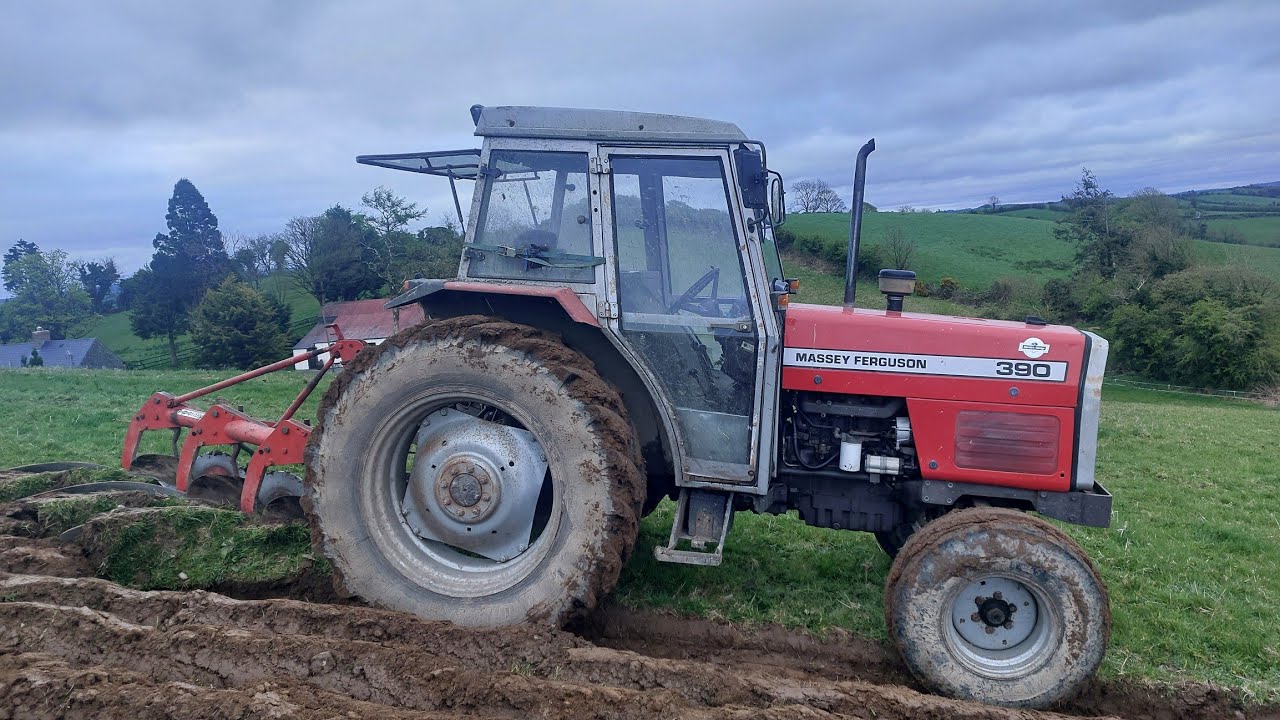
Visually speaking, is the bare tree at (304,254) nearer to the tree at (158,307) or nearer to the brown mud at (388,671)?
the tree at (158,307)

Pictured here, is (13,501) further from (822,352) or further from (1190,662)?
(1190,662)

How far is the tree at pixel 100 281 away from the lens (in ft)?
198

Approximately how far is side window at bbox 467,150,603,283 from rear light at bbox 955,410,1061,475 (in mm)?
2136

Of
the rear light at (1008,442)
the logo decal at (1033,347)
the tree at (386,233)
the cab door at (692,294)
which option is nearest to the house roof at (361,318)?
the tree at (386,233)

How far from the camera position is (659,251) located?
4.12 metres

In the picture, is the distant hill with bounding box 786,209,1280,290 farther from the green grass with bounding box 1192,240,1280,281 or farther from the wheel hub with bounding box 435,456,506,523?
the wheel hub with bounding box 435,456,506,523

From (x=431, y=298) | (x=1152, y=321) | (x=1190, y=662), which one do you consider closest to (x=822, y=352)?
(x=431, y=298)

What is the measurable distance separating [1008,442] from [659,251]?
2.08 meters

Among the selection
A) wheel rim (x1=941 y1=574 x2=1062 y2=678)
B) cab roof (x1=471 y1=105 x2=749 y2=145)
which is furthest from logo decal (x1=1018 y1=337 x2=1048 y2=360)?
cab roof (x1=471 y1=105 x2=749 y2=145)

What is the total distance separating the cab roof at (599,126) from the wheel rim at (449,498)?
56.9 inches

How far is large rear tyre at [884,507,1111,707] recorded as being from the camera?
356 centimetres

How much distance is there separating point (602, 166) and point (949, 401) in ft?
7.23

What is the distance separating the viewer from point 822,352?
13.7 ft

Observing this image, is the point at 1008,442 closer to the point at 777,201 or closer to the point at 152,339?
the point at 777,201
